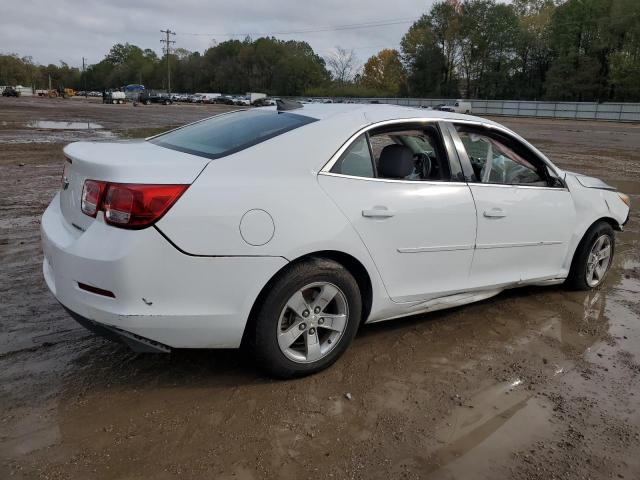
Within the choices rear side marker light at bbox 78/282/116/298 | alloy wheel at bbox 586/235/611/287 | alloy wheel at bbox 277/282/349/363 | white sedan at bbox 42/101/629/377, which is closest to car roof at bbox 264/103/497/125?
white sedan at bbox 42/101/629/377

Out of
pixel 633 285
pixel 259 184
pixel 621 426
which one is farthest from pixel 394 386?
pixel 633 285

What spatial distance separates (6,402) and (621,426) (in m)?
3.36

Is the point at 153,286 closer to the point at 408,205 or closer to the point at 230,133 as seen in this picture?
the point at 230,133

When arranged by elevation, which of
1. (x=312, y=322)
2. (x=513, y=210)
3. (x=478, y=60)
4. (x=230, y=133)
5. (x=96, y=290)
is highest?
(x=478, y=60)

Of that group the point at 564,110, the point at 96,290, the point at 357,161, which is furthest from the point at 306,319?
the point at 564,110

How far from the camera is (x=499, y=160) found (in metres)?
4.30

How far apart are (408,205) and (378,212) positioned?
10.2 inches

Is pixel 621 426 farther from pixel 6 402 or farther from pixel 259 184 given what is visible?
pixel 6 402

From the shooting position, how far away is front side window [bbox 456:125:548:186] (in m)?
4.06

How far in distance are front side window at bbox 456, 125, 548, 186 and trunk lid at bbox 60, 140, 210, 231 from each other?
6.84 ft

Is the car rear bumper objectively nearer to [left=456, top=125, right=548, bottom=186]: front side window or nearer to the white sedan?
the white sedan

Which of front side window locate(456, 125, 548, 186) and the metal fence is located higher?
the metal fence

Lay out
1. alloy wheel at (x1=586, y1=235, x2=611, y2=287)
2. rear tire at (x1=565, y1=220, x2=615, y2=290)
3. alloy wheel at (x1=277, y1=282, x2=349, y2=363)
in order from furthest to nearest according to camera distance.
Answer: alloy wheel at (x1=586, y1=235, x2=611, y2=287) < rear tire at (x1=565, y1=220, x2=615, y2=290) < alloy wheel at (x1=277, y1=282, x2=349, y2=363)

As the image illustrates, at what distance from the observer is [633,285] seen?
17.2 feet
